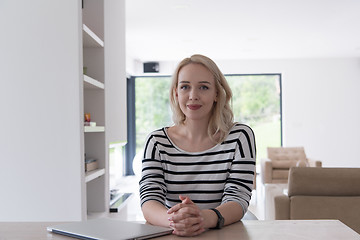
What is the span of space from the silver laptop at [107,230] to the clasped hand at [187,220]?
0.11ft

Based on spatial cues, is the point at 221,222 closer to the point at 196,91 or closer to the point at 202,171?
the point at 202,171

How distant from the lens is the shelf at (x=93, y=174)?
95.6 inches

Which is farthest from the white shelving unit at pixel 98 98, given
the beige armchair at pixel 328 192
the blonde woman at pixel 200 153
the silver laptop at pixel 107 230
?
the silver laptop at pixel 107 230

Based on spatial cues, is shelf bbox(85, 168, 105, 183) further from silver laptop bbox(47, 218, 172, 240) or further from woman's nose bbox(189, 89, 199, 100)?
silver laptop bbox(47, 218, 172, 240)

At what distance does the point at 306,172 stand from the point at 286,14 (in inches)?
138

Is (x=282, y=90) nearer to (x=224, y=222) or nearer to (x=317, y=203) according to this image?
(x=317, y=203)

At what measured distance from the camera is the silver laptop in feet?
3.35

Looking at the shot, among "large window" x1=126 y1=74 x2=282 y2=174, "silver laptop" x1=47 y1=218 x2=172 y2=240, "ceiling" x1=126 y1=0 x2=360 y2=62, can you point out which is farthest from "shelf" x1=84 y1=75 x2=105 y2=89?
"large window" x1=126 y1=74 x2=282 y2=174

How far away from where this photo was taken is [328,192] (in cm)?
276

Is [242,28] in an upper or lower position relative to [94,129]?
upper

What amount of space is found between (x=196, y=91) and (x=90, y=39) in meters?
1.20

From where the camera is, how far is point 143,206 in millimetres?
1492

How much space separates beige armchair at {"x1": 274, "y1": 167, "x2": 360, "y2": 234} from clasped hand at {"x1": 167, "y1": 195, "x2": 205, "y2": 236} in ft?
5.59

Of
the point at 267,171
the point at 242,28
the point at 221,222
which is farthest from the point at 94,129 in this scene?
the point at 267,171
